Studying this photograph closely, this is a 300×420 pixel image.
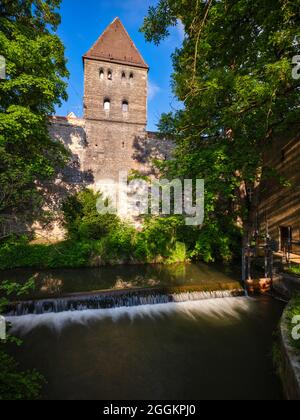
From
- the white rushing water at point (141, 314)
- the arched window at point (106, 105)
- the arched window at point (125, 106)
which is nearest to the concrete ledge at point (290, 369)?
the white rushing water at point (141, 314)

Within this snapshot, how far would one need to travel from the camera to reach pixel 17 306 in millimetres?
7711

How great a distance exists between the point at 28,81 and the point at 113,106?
12.0 metres

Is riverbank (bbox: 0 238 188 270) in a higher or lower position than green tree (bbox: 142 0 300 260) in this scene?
lower

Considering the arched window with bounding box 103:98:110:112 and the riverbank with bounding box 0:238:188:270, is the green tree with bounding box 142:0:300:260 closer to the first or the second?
the riverbank with bounding box 0:238:188:270

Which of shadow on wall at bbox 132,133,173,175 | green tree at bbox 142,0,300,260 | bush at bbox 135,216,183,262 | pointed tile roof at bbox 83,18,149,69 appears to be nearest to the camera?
green tree at bbox 142,0,300,260

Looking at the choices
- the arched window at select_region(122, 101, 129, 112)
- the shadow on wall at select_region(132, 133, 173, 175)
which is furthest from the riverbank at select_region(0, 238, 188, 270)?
the arched window at select_region(122, 101, 129, 112)

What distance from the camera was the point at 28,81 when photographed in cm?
888

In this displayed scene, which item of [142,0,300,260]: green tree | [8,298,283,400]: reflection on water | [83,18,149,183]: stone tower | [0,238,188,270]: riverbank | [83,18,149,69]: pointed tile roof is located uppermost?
[83,18,149,69]: pointed tile roof

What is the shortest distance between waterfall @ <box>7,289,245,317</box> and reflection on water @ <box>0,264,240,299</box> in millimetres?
617

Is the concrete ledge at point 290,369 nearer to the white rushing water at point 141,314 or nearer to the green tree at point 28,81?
the white rushing water at point 141,314

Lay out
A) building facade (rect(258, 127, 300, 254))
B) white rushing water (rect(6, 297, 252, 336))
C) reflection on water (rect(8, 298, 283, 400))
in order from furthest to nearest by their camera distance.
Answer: building facade (rect(258, 127, 300, 254))
white rushing water (rect(6, 297, 252, 336))
reflection on water (rect(8, 298, 283, 400))

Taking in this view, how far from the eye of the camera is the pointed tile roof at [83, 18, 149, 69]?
20.2 m

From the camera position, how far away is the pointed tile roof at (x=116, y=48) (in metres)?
20.2
